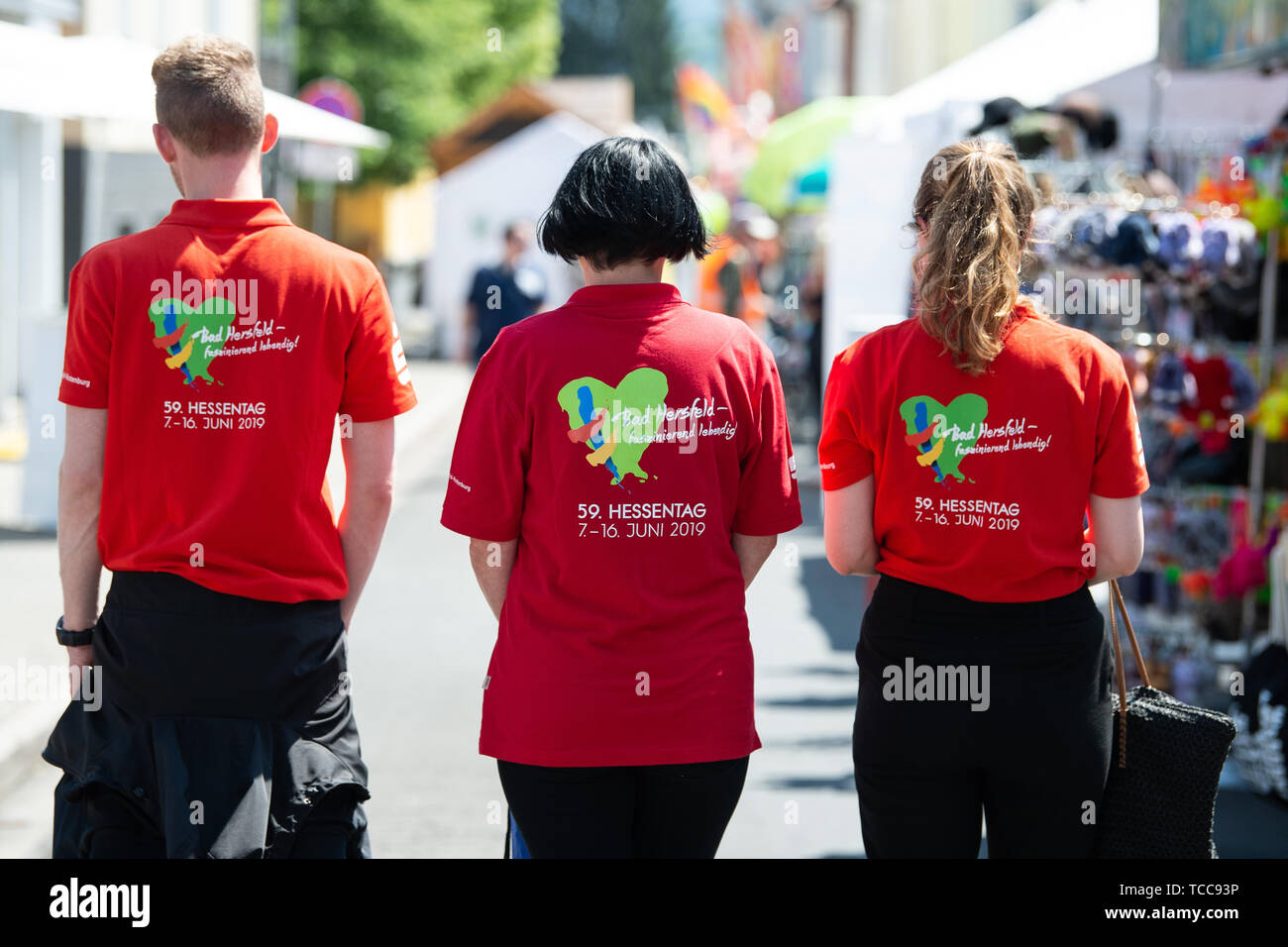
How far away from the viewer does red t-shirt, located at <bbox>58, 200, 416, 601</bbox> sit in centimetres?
312

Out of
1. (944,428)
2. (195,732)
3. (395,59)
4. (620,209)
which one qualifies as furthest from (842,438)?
(395,59)

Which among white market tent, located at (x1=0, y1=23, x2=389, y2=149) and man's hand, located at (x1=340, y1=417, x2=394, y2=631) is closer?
man's hand, located at (x1=340, y1=417, x2=394, y2=631)

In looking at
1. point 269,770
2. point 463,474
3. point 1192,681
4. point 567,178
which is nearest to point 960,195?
point 567,178

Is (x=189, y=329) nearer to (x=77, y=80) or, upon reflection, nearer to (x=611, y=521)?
(x=611, y=521)

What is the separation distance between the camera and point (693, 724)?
2951mm

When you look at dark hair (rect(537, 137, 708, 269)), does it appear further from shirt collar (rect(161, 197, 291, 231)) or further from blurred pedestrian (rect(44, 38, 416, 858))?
shirt collar (rect(161, 197, 291, 231))

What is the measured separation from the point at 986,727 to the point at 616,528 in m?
0.82

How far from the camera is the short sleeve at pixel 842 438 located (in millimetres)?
3201

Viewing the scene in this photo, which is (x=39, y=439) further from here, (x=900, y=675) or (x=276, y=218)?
(x=900, y=675)

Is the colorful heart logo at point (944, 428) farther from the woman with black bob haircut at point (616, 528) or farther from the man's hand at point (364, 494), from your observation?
the man's hand at point (364, 494)

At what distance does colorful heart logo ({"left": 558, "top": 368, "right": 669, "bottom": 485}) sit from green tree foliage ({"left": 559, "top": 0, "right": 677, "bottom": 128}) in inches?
3642

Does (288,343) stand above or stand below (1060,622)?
above

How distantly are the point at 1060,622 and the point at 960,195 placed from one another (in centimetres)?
85

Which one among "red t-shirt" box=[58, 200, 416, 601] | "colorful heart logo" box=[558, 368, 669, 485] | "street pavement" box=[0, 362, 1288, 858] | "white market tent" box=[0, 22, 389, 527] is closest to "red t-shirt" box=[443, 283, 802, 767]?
"colorful heart logo" box=[558, 368, 669, 485]
